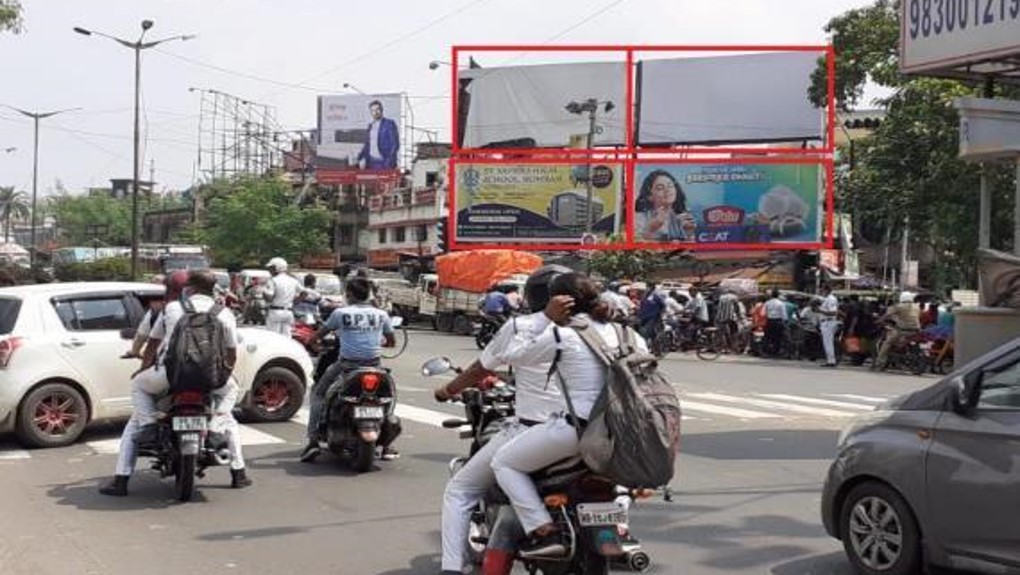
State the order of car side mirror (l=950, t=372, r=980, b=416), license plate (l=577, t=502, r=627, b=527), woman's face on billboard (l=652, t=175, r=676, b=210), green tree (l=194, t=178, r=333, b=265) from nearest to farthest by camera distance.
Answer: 1. license plate (l=577, t=502, r=627, b=527)
2. car side mirror (l=950, t=372, r=980, b=416)
3. woman's face on billboard (l=652, t=175, r=676, b=210)
4. green tree (l=194, t=178, r=333, b=265)

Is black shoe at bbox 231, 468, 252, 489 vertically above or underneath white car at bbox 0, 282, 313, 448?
underneath

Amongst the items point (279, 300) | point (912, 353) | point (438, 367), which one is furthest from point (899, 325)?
point (438, 367)

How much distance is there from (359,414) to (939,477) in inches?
182

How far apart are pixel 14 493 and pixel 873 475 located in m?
6.03

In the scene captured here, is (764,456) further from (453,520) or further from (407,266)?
(407,266)

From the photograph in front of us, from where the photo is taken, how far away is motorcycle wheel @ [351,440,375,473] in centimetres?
891

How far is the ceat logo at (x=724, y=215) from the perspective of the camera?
124 ft

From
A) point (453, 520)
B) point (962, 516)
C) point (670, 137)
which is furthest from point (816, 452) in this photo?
point (670, 137)

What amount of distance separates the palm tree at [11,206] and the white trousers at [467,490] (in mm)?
108312

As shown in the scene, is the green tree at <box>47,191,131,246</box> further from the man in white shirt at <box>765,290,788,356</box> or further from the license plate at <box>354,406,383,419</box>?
the license plate at <box>354,406,383,419</box>

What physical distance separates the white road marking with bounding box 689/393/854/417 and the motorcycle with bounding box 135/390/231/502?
8250 millimetres

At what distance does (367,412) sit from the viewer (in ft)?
28.8

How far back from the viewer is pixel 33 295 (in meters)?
10.4

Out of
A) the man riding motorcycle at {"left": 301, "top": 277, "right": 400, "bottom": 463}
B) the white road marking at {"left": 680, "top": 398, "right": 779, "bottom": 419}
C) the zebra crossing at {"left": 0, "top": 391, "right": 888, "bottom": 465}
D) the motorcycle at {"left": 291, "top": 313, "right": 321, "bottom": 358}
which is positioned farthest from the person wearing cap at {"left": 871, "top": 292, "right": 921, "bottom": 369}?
the man riding motorcycle at {"left": 301, "top": 277, "right": 400, "bottom": 463}
